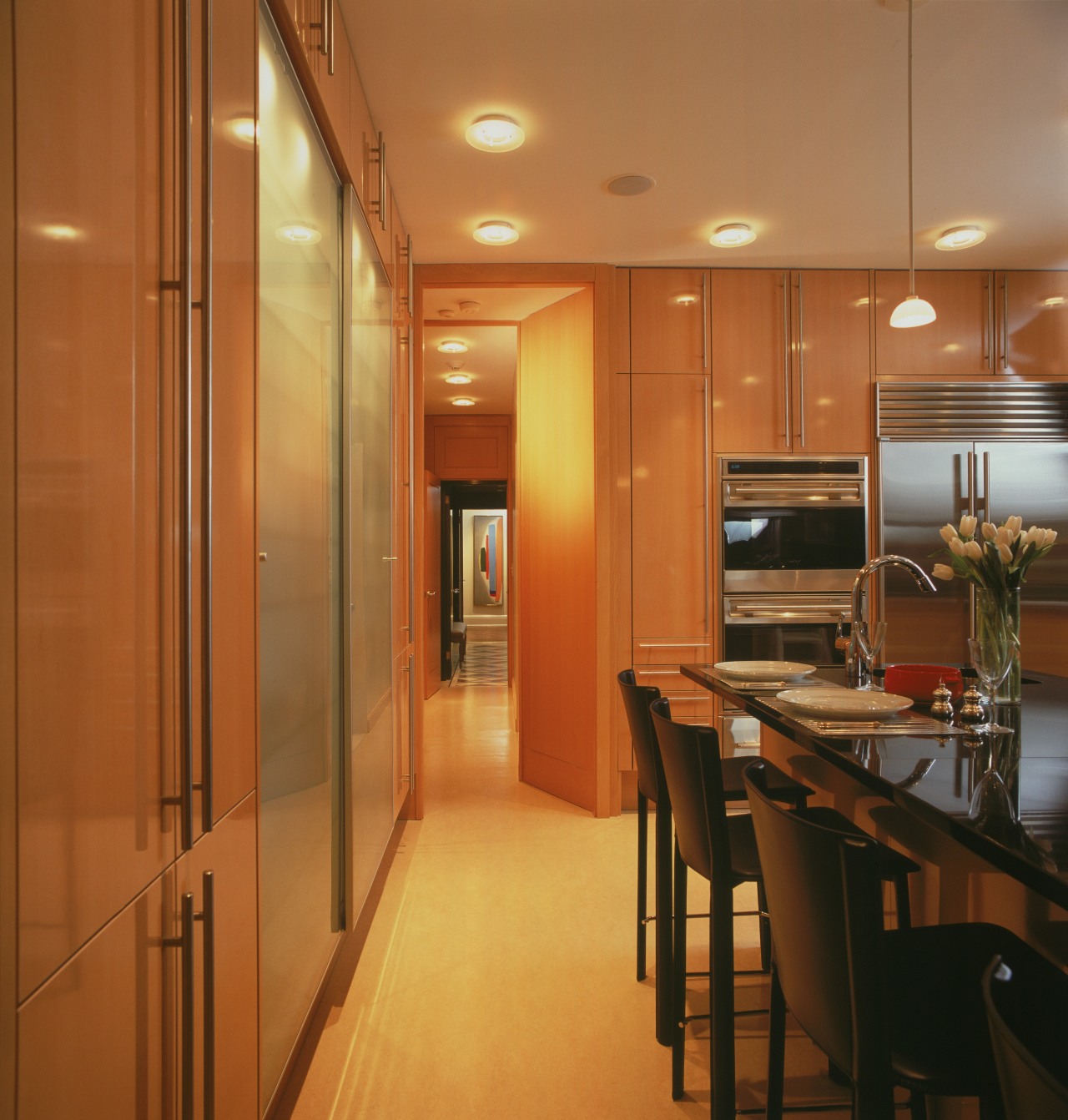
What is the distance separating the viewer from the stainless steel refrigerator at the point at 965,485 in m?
4.14

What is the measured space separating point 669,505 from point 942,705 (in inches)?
94.2

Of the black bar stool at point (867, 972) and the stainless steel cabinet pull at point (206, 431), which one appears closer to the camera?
the black bar stool at point (867, 972)

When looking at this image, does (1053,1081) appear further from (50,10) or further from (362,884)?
(362,884)

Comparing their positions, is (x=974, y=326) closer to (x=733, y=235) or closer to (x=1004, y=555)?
(x=733, y=235)

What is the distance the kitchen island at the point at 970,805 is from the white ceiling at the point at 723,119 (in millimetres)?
1854

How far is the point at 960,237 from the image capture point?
3.73 meters

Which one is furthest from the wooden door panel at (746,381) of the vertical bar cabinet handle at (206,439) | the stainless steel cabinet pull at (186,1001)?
the stainless steel cabinet pull at (186,1001)

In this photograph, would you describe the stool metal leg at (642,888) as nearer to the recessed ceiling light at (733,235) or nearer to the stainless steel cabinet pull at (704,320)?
the stainless steel cabinet pull at (704,320)

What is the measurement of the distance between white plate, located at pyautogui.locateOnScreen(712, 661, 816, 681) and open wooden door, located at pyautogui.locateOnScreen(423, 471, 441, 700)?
4687mm

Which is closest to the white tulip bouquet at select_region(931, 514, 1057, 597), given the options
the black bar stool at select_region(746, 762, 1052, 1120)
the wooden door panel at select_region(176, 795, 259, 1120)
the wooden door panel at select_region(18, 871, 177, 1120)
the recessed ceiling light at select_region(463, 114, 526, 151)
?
the black bar stool at select_region(746, 762, 1052, 1120)

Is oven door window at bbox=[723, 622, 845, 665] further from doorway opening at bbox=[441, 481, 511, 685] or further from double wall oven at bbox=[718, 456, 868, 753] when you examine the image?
doorway opening at bbox=[441, 481, 511, 685]

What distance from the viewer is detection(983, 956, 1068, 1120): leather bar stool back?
534 mm

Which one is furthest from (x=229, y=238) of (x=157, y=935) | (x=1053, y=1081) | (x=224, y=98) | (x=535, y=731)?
(x=535, y=731)

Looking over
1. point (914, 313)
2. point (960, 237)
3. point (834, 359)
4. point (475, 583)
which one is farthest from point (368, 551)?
point (475, 583)
